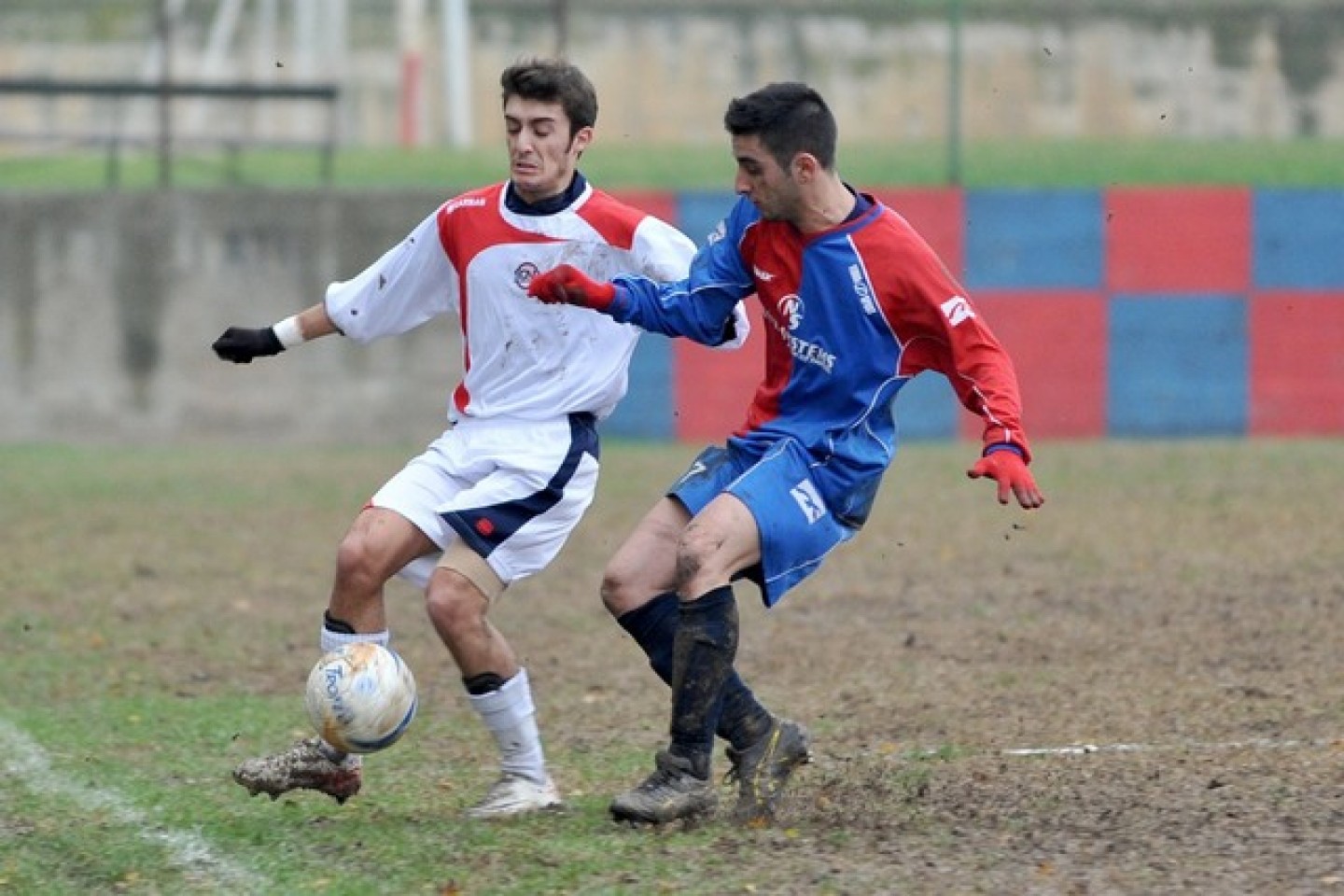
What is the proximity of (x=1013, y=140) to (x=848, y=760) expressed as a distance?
1112 cm

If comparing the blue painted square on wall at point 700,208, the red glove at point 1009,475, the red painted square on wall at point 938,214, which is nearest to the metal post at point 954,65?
the red painted square on wall at point 938,214

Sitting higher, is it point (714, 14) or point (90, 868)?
point (714, 14)

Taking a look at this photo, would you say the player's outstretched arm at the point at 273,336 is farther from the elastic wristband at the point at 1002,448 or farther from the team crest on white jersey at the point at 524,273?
the elastic wristband at the point at 1002,448

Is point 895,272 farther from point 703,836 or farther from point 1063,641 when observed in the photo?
point 1063,641

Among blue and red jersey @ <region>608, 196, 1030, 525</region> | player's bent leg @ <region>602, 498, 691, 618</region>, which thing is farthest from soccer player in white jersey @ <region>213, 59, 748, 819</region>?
player's bent leg @ <region>602, 498, 691, 618</region>

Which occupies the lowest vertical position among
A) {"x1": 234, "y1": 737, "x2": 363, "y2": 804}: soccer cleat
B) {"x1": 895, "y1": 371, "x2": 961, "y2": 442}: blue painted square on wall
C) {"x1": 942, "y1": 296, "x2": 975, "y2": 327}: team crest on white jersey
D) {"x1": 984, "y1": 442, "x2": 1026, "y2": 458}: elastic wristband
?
{"x1": 234, "y1": 737, "x2": 363, "y2": 804}: soccer cleat

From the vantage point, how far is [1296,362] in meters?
16.2

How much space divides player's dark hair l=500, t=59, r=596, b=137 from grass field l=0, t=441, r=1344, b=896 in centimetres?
182

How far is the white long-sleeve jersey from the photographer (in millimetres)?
6270

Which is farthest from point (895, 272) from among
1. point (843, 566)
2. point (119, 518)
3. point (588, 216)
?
point (119, 518)

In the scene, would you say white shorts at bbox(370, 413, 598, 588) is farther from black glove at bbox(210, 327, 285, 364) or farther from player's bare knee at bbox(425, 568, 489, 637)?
black glove at bbox(210, 327, 285, 364)

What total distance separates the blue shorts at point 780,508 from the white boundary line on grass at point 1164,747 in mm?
1252

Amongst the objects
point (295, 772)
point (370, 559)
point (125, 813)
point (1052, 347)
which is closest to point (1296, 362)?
point (1052, 347)

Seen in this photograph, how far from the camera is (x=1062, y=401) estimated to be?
16.3 meters
